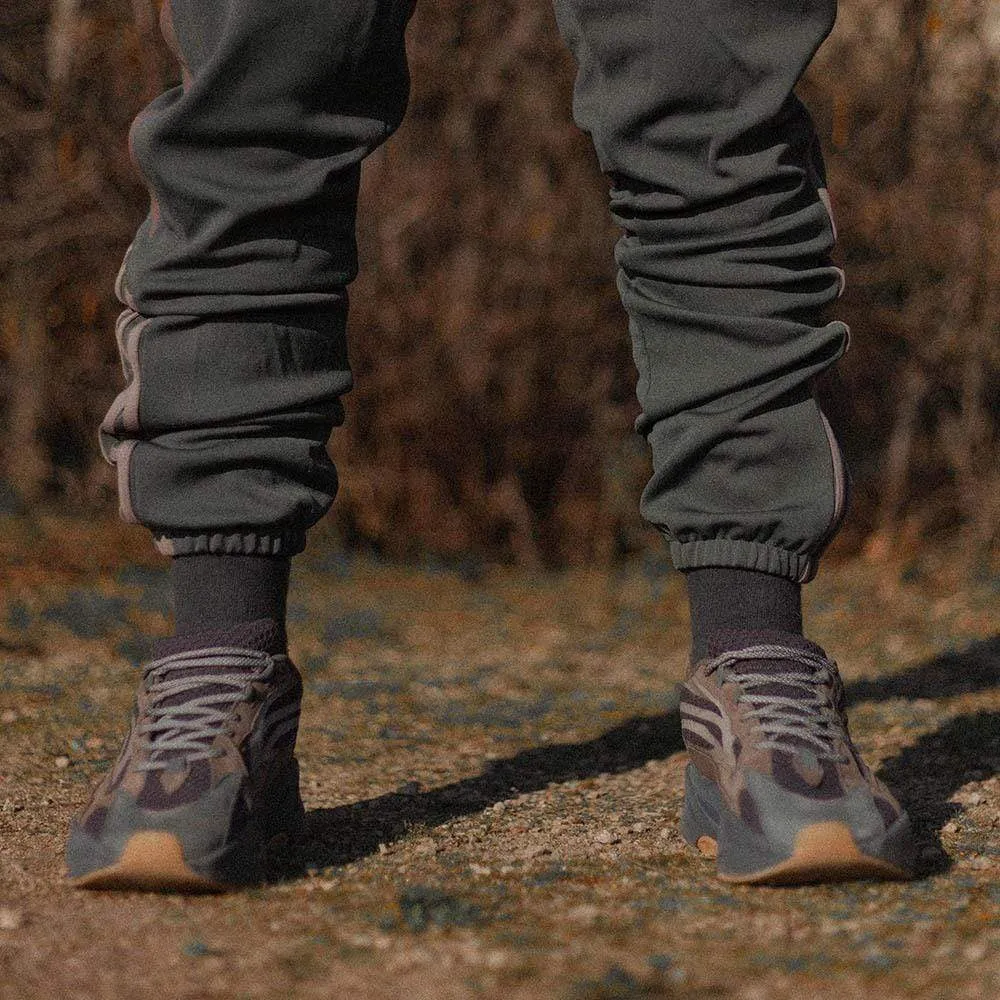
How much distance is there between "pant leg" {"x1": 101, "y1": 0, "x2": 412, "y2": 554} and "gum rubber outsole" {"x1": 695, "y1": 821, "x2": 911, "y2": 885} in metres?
0.56

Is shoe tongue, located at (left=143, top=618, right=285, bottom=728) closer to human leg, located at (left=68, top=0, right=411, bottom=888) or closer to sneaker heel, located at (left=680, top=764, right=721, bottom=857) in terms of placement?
human leg, located at (left=68, top=0, right=411, bottom=888)

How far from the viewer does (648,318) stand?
1504 millimetres

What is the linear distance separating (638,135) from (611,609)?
8.00ft

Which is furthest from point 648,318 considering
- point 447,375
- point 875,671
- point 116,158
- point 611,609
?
point 116,158

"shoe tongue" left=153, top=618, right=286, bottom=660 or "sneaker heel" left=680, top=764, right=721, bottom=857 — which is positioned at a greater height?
"shoe tongue" left=153, top=618, right=286, bottom=660

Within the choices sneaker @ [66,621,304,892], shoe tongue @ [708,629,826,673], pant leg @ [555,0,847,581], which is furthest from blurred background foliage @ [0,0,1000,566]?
sneaker @ [66,621,304,892]

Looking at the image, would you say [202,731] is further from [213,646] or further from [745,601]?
[745,601]

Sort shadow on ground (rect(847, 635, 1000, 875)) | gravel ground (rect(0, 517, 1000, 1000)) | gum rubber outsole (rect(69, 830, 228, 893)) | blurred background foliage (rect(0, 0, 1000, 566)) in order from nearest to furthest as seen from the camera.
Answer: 1. gravel ground (rect(0, 517, 1000, 1000))
2. gum rubber outsole (rect(69, 830, 228, 893))
3. shadow on ground (rect(847, 635, 1000, 875))
4. blurred background foliage (rect(0, 0, 1000, 566))

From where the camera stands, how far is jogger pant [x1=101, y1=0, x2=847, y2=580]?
1410 mm

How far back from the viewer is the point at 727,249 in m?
1.44

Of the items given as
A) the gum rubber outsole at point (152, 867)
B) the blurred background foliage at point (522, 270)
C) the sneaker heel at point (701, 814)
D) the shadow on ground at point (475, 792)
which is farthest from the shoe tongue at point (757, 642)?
the blurred background foliage at point (522, 270)

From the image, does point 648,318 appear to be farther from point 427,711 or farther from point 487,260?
point 487,260

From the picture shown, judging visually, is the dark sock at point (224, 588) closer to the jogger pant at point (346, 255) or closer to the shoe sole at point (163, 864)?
the jogger pant at point (346, 255)

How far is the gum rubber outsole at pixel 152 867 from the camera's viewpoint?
131 centimetres
